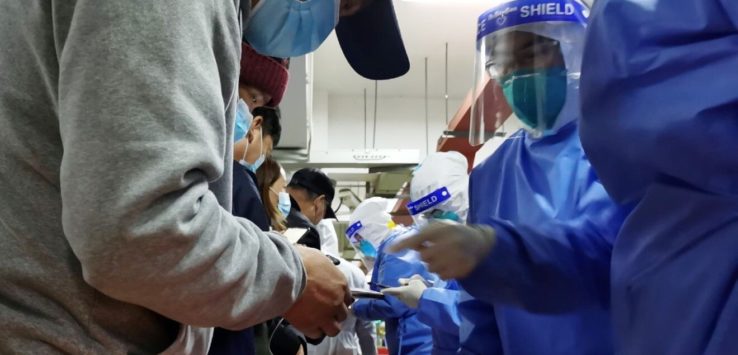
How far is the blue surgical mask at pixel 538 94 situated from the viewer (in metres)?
1.40

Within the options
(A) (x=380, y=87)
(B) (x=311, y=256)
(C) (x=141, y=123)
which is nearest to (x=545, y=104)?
(B) (x=311, y=256)

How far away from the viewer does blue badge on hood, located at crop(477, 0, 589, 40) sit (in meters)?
1.44

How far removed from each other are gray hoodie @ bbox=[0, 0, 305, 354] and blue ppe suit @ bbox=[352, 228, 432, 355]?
2422 millimetres

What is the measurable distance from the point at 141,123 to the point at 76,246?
13cm

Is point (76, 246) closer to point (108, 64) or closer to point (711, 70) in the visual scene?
point (108, 64)

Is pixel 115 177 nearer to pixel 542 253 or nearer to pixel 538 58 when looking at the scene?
pixel 542 253

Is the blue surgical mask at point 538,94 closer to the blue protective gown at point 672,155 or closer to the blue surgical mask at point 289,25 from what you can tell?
the blue surgical mask at point 289,25

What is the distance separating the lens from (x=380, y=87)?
27.1 ft

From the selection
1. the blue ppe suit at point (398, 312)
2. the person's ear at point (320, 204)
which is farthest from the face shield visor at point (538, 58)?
the person's ear at point (320, 204)

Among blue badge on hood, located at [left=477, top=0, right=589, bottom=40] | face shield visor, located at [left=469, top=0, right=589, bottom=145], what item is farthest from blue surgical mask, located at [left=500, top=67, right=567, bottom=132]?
blue badge on hood, located at [left=477, top=0, right=589, bottom=40]

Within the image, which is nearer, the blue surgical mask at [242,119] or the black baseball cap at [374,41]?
the black baseball cap at [374,41]

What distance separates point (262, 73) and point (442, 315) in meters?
1.14

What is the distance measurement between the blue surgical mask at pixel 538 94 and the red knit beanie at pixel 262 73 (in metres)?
0.56

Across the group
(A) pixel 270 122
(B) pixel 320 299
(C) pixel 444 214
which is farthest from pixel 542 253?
(C) pixel 444 214
